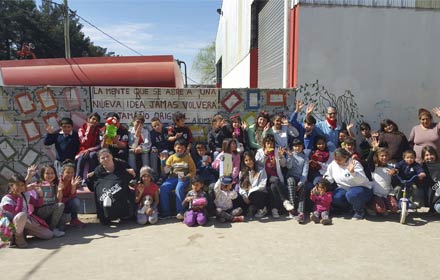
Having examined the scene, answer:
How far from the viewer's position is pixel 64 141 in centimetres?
638

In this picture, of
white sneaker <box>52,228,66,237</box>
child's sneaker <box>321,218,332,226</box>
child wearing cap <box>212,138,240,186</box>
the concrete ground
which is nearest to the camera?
the concrete ground

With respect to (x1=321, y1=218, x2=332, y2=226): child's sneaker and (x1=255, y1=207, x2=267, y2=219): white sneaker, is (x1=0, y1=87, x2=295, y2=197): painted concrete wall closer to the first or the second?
(x1=255, y1=207, x2=267, y2=219): white sneaker

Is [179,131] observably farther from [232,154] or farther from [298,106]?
[298,106]

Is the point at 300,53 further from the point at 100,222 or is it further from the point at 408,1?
the point at 100,222

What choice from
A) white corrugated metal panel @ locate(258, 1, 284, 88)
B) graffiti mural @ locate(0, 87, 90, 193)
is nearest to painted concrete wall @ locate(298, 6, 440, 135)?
white corrugated metal panel @ locate(258, 1, 284, 88)

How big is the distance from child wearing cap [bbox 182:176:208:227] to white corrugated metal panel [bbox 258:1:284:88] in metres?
4.18

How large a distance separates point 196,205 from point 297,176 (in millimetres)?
1670

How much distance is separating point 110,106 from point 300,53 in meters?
3.81

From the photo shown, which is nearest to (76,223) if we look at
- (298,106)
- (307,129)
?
(307,129)

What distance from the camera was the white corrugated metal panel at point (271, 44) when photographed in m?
9.02

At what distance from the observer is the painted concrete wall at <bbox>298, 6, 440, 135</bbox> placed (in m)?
7.66

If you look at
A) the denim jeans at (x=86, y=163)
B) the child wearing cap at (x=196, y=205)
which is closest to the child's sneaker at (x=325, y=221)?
the child wearing cap at (x=196, y=205)

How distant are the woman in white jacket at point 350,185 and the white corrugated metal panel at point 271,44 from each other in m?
3.53

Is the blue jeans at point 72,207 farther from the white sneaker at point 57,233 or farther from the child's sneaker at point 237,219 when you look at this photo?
the child's sneaker at point 237,219
